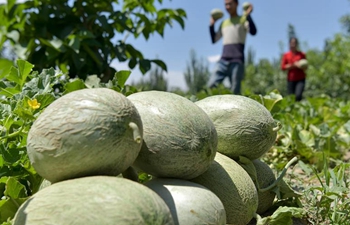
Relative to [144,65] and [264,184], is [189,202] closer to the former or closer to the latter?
[264,184]

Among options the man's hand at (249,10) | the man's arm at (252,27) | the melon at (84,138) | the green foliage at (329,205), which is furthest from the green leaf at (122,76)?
the man's hand at (249,10)

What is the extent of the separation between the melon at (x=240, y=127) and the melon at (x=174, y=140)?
0.33m

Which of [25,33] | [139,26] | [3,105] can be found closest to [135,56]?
[139,26]

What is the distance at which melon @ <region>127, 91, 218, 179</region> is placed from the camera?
1559 millimetres

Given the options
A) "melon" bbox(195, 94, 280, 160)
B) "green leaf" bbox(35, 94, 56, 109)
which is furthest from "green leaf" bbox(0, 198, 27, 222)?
"melon" bbox(195, 94, 280, 160)

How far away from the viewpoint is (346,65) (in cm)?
1466

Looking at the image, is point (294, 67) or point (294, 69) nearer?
point (294, 67)

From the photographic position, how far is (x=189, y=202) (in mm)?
1457

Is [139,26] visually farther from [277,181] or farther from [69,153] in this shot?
[69,153]

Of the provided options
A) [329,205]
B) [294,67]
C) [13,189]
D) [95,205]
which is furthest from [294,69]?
[95,205]

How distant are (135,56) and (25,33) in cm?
129

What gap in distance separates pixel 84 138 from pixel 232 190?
692mm

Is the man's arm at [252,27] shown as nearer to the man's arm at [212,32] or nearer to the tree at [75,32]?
the man's arm at [212,32]

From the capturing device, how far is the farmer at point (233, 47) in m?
7.43
